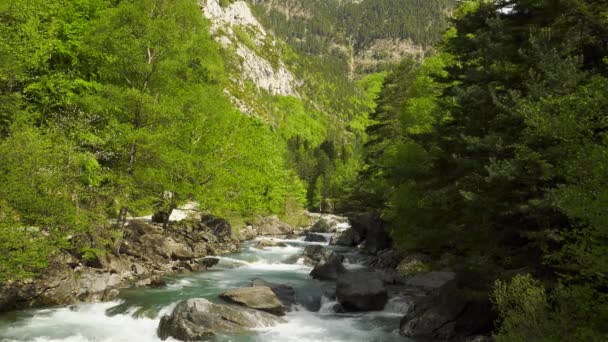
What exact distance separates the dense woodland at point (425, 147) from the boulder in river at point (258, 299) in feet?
25.0

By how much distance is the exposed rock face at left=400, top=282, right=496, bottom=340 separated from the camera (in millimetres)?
17328

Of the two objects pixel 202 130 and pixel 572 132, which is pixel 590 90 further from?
pixel 202 130

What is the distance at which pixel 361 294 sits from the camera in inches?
880

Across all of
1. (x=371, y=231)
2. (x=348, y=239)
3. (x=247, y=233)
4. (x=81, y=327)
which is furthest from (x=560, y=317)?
(x=247, y=233)

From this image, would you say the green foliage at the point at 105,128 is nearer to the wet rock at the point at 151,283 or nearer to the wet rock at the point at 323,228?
the wet rock at the point at 151,283

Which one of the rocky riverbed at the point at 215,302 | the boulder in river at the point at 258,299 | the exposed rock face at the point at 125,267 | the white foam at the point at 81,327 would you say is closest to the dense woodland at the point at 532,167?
the rocky riverbed at the point at 215,302

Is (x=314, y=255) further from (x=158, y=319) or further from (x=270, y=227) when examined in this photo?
(x=270, y=227)

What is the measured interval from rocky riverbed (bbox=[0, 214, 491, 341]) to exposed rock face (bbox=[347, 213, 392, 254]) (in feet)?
29.9

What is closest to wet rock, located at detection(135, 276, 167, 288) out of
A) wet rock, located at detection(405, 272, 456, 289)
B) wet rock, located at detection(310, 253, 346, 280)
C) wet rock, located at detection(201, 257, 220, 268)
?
wet rock, located at detection(201, 257, 220, 268)

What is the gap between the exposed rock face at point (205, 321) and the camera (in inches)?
690

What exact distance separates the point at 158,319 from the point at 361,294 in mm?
9853

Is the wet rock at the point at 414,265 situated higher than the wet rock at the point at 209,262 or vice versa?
the wet rock at the point at 209,262

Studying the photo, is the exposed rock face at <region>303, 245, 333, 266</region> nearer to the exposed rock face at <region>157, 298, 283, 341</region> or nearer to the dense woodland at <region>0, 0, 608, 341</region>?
the dense woodland at <region>0, 0, 608, 341</region>

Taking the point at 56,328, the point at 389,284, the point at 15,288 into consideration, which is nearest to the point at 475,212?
the point at 389,284
